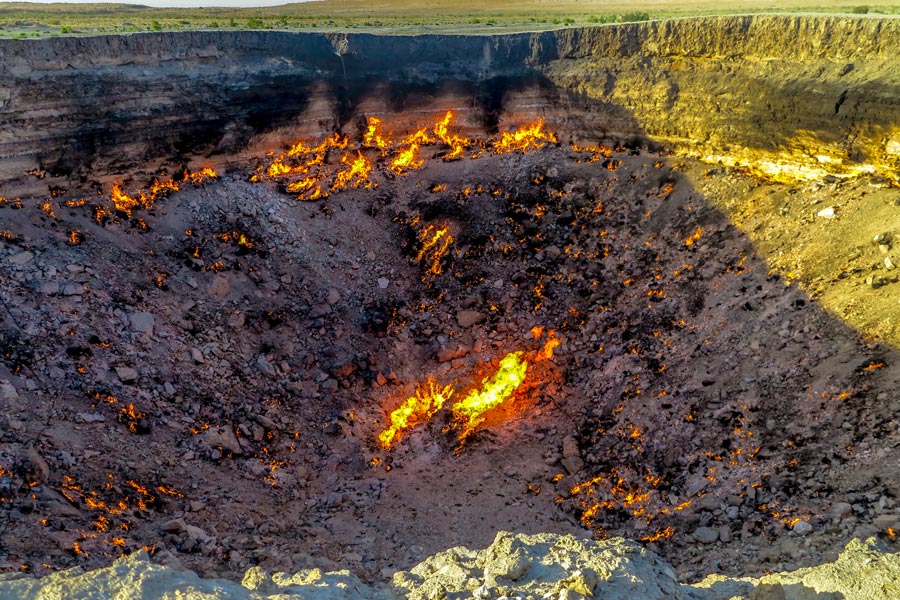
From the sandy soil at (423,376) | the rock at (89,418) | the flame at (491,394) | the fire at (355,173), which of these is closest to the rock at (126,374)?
the sandy soil at (423,376)

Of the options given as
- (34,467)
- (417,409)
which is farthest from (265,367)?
(34,467)

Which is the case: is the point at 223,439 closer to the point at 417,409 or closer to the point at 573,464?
the point at 417,409

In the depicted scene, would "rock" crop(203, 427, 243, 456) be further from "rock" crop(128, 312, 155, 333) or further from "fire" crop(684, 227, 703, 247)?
"fire" crop(684, 227, 703, 247)

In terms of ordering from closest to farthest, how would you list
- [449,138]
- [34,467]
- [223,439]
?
[34,467] → [223,439] → [449,138]

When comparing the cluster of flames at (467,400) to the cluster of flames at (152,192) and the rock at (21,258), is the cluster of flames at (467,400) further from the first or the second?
the cluster of flames at (152,192)

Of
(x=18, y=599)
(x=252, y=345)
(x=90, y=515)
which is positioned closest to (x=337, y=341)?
(x=252, y=345)

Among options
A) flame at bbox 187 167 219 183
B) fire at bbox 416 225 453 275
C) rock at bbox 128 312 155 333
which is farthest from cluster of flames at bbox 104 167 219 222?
fire at bbox 416 225 453 275

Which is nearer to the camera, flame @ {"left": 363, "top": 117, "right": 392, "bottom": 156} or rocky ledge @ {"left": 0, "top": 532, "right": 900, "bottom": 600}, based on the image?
rocky ledge @ {"left": 0, "top": 532, "right": 900, "bottom": 600}
